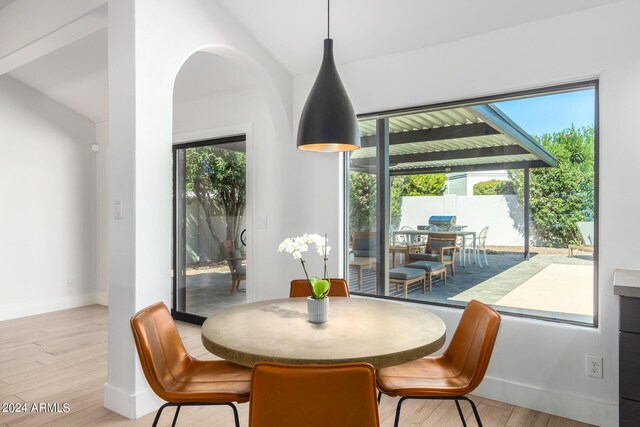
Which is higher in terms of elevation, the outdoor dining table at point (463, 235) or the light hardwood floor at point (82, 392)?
the outdoor dining table at point (463, 235)

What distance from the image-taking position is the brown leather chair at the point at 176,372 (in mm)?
1756

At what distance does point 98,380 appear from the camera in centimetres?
314

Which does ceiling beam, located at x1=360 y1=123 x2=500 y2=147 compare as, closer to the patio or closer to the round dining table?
the patio

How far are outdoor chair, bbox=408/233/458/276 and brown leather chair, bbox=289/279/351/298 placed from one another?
2.77ft

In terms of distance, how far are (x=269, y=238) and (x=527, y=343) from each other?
2323 mm

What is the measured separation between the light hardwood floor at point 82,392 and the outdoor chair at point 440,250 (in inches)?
39.7

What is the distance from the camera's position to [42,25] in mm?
3354

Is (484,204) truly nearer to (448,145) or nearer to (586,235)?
(448,145)

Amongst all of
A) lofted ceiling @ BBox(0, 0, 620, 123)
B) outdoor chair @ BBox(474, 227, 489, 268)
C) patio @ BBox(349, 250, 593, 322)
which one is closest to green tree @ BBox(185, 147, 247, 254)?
lofted ceiling @ BBox(0, 0, 620, 123)

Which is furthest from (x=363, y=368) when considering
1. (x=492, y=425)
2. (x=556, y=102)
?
(x=556, y=102)

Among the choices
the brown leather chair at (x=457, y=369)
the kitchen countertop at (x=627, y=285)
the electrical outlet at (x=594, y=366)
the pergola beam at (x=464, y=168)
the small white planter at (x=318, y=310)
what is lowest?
the electrical outlet at (x=594, y=366)

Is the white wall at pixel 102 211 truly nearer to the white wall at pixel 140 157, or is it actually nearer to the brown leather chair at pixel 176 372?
the white wall at pixel 140 157

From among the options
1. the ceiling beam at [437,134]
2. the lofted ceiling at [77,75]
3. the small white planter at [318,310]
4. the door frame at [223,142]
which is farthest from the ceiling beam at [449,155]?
the lofted ceiling at [77,75]

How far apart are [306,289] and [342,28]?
6.34 ft
